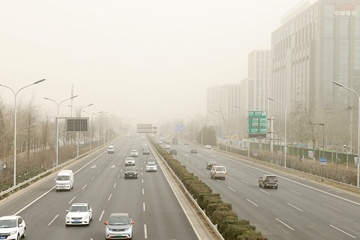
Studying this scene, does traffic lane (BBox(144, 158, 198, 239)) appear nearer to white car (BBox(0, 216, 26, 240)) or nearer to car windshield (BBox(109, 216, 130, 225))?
car windshield (BBox(109, 216, 130, 225))

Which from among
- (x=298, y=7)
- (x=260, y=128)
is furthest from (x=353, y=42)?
(x=260, y=128)

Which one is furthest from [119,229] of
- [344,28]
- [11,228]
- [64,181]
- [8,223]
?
[344,28]

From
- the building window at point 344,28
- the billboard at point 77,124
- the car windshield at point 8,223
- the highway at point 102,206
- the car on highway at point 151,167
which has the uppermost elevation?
the building window at point 344,28

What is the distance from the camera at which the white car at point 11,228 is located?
23.2 metres

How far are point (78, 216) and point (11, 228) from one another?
16.7 feet

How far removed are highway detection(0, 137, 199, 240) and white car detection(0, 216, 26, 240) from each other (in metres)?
1.20

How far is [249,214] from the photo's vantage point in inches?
1276

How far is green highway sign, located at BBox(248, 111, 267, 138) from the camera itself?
278 feet

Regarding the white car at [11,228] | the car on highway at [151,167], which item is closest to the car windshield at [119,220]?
the white car at [11,228]

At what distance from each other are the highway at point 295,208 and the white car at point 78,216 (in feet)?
32.6

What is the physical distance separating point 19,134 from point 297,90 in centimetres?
9506

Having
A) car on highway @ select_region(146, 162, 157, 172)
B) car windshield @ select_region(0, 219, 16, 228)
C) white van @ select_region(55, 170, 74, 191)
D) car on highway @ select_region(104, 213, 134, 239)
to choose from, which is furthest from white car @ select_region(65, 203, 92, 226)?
car on highway @ select_region(146, 162, 157, 172)

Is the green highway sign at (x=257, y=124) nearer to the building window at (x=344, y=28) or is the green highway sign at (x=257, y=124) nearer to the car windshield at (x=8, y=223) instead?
the car windshield at (x=8, y=223)

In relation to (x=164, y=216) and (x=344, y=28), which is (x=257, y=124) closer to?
(x=164, y=216)
